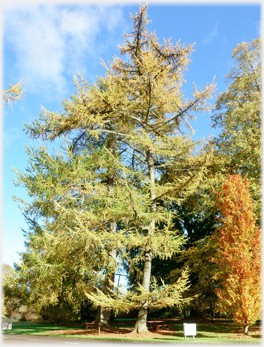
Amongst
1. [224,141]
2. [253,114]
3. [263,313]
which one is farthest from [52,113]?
[263,313]

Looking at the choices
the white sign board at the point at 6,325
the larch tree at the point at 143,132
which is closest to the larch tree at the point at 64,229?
the larch tree at the point at 143,132

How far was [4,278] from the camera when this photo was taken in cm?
1390

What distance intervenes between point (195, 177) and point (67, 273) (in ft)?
24.5

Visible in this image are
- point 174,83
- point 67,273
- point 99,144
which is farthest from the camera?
point 99,144

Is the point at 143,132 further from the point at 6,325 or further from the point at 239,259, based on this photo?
the point at 6,325

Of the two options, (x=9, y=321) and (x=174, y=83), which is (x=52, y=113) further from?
(x=9, y=321)

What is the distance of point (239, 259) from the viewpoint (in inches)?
403

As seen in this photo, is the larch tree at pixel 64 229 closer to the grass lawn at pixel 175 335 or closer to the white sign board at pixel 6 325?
the grass lawn at pixel 175 335

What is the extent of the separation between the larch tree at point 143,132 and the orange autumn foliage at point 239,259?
1622 millimetres

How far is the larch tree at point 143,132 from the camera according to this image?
1109cm

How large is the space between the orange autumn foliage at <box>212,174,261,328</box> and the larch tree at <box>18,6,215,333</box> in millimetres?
1622

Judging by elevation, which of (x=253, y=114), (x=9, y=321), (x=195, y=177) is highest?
(x=253, y=114)

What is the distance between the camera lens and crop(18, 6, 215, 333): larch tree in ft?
36.4

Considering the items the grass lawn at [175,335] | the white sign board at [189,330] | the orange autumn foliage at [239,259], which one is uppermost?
the orange autumn foliage at [239,259]
